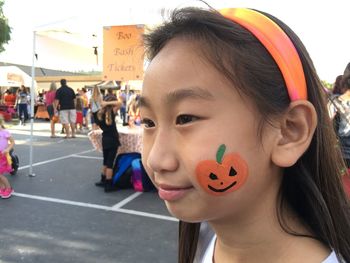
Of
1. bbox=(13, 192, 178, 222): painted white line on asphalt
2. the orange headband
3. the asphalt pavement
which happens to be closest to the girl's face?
the orange headband

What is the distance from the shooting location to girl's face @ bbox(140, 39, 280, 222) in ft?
2.46

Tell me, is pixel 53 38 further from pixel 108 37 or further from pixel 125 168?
pixel 125 168

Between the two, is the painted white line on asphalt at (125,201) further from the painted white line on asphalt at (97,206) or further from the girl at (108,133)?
the girl at (108,133)

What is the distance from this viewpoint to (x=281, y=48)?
0.80 m

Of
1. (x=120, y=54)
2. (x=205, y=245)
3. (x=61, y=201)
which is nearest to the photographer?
(x=205, y=245)

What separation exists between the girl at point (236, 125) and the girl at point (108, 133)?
16.6 feet

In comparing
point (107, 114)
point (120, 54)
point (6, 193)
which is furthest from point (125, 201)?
point (120, 54)

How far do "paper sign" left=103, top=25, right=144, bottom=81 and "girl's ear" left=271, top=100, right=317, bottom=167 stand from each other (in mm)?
5076

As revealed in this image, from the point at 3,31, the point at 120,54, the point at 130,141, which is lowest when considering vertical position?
the point at 130,141

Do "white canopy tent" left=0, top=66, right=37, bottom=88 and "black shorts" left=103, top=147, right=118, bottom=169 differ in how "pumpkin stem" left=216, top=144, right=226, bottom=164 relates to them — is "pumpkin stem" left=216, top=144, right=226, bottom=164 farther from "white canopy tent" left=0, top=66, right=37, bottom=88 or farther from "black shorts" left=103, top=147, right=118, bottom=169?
"white canopy tent" left=0, top=66, right=37, bottom=88

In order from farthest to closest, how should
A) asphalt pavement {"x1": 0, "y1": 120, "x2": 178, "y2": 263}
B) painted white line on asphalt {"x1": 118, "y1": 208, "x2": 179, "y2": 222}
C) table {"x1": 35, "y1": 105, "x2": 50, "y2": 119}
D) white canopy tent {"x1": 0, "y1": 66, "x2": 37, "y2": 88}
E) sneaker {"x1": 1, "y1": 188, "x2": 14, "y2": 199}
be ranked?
table {"x1": 35, "y1": 105, "x2": 50, "y2": 119} → white canopy tent {"x1": 0, "y1": 66, "x2": 37, "y2": 88} → sneaker {"x1": 1, "y1": 188, "x2": 14, "y2": 199} → painted white line on asphalt {"x1": 118, "y1": 208, "x2": 179, "y2": 222} → asphalt pavement {"x1": 0, "y1": 120, "x2": 178, "y2": 263}

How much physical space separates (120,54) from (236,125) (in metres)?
5.46

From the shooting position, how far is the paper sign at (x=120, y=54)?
5.84 m

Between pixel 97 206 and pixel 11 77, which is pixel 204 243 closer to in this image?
pixel 97 206
